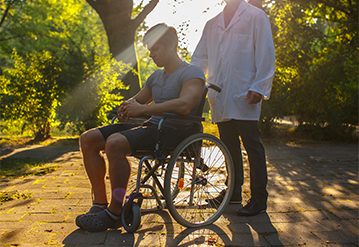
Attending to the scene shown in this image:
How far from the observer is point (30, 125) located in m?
7.56

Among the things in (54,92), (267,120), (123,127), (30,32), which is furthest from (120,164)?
(30,32)

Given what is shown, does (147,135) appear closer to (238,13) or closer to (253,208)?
(253,208)

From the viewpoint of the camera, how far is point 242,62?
3139mm

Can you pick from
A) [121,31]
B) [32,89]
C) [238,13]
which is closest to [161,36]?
[238,13]

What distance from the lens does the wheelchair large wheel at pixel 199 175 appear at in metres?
2.48

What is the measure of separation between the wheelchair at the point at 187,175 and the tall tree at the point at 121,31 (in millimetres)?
5746

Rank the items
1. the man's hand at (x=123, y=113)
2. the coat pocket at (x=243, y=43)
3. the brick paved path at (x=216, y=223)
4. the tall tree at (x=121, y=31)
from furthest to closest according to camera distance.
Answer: the tall tree at (x=121, y=31) < the coat pocket at (x=243, y=43) < the man's hand at (x=123, y=113) < the brick paved path at (x=216, y=223)

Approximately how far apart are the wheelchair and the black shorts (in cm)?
3

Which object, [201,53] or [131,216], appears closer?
[131,216]

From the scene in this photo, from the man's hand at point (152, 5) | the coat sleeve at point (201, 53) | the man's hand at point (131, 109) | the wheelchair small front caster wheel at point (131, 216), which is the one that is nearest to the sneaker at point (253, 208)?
the wheelchair small front caster wheel at point (131, 216)

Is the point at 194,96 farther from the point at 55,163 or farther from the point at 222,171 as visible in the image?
the point at 55,163

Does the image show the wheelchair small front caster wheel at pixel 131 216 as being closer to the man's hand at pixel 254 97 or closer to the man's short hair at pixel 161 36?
the man's short hair at pixel 161 36

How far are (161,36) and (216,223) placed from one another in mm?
1587

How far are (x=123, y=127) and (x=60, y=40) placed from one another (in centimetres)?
2393
